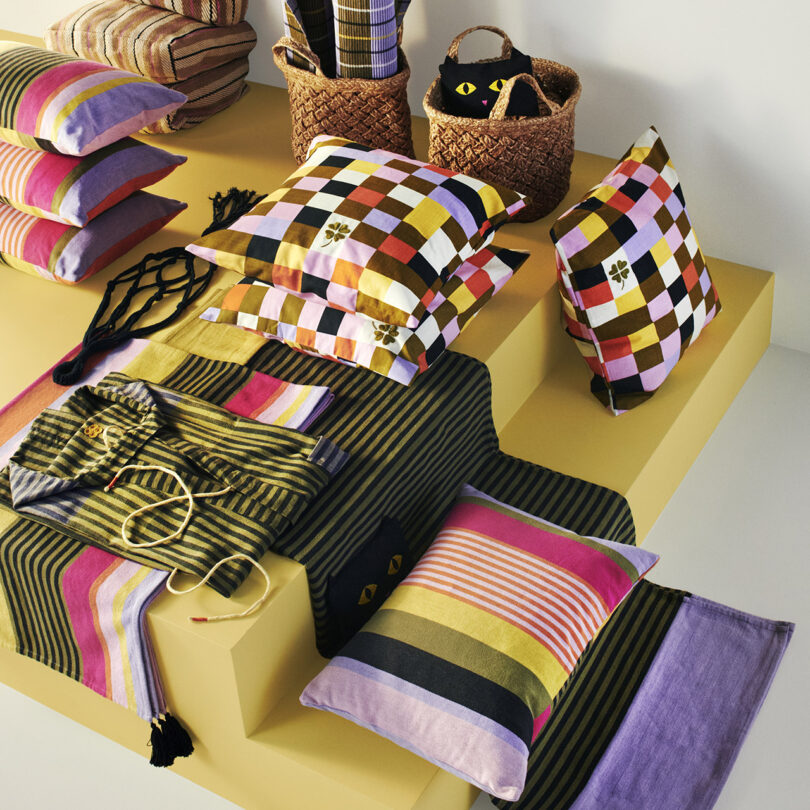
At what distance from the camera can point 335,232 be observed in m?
1.97

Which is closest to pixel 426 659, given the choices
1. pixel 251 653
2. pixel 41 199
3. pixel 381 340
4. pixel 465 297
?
pixel 251 653

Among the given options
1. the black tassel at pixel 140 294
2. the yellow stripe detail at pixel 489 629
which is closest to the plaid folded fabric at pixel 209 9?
the black tassel at pixel 140 294

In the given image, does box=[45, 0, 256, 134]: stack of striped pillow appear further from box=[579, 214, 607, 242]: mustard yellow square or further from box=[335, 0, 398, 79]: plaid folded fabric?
box=[579, 214, 607, 242]: mustard yellow square

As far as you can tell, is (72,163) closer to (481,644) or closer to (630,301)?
(630,301)

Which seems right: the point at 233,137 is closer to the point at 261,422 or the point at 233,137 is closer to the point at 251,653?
the point at 261,422

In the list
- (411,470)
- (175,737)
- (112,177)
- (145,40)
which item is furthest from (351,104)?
(175,737)

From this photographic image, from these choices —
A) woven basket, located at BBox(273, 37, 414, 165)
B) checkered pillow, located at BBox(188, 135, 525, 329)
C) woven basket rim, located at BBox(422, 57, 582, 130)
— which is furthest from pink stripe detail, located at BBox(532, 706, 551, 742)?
woven basket, located at BBox(273, 37, 414, 165)

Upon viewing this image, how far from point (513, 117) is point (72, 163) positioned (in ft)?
3.21

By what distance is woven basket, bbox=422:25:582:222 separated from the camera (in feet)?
7.41

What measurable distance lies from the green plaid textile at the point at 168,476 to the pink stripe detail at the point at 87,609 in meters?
0.03

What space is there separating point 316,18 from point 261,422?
3.74ft

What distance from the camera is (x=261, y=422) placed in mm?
1872

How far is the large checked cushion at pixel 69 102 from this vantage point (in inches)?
88.7

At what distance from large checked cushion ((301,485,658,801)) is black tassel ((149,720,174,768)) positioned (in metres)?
0.25
